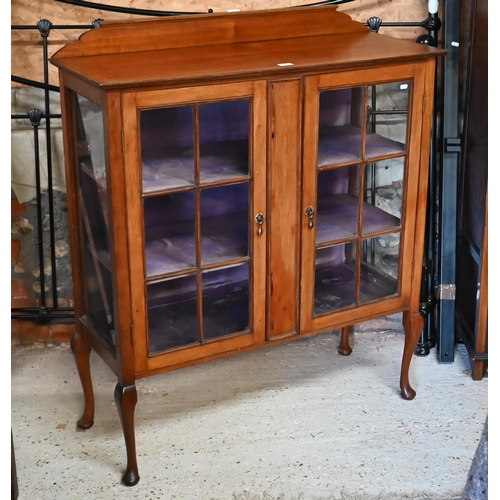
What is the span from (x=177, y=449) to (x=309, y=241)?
2.72 feet

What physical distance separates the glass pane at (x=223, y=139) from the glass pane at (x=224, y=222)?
0.05 metres

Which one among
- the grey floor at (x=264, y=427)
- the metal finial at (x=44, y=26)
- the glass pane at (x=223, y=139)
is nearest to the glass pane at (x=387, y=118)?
the glass pane at (x=223, y=139)

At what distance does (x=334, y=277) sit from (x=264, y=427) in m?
0.59

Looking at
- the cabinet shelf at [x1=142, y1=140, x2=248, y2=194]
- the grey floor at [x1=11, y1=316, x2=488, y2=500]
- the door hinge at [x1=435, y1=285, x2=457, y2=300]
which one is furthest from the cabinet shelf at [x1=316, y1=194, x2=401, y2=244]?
the grey floor at [x1=11, y1=316, x2=488, y2=500]

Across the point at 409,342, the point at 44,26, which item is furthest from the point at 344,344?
the point at 44,26

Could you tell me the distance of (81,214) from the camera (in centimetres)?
269

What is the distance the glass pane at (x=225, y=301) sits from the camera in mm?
2684

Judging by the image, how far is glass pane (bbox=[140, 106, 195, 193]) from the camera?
7.89 feet

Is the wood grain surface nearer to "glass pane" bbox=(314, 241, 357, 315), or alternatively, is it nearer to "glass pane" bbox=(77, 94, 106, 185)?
"glass pane" bbox=(77, 94, 106, 185)

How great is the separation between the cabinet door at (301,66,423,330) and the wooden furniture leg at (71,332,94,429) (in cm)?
74

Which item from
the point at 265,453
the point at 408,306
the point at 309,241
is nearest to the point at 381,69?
the point at 309,241

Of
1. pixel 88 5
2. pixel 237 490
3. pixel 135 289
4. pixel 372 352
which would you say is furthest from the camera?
pixel 372 352

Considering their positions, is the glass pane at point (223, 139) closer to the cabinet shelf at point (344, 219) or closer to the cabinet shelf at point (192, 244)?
the cabinet shelf at point (192, 244)

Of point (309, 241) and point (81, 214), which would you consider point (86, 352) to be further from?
point (309, 241)
